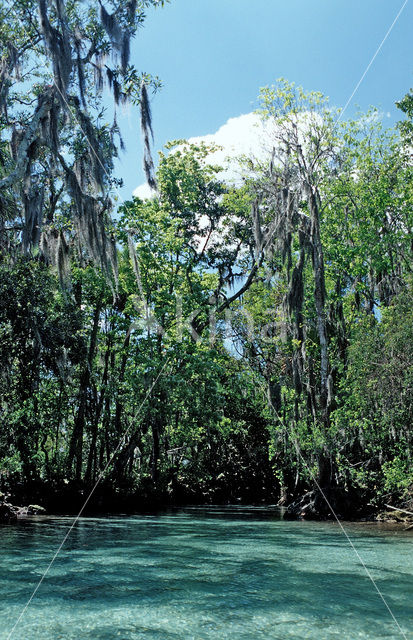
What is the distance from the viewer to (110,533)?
11930 mm

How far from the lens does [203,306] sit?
19.6 m

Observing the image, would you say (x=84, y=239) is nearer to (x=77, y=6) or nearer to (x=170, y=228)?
(x=77, y=6)

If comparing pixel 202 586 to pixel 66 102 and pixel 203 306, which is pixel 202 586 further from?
pixel 203 306

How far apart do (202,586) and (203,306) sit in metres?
13.4

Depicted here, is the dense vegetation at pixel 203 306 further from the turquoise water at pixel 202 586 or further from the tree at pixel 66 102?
the turquoise water at pixel 202 586

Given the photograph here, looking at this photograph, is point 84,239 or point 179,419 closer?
point 84,239

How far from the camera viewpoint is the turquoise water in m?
5.09

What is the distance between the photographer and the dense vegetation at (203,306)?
43.1ft

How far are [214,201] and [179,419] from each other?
30.9 feet

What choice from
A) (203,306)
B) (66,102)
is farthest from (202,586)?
(203,306)

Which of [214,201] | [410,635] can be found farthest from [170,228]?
[410,635]

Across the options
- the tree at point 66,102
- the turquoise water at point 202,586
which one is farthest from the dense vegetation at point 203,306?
the turquoise water at point 202,586

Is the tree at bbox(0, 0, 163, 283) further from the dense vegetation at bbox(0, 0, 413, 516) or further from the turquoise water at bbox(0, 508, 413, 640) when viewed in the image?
the turquoise water at bbox(0, 508, 413, 640)

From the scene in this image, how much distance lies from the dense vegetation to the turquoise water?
4.80 metres
